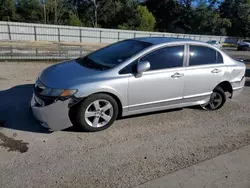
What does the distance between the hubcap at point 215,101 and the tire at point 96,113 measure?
2.32 m

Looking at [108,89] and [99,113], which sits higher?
[108,89]

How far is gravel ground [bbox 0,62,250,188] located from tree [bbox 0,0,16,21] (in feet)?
157

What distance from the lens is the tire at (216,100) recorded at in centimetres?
500

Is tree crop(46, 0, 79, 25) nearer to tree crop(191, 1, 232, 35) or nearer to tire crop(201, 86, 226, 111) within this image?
tree crop(191, 1, 232, 35)

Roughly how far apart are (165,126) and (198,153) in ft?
3.04

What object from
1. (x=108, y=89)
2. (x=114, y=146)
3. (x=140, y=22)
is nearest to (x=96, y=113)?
(x=108, y=89)

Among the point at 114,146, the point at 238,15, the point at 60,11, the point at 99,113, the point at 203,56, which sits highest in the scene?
the point at 238,15

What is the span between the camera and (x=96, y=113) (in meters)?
3.74

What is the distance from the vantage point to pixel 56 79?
3.67m

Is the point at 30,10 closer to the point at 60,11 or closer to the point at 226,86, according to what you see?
the point at 60,11

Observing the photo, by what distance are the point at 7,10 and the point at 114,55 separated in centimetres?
4959

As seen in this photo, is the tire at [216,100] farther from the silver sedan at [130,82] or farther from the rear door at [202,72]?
the rear door at [202,72]

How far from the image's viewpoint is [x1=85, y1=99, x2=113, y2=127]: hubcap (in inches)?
146

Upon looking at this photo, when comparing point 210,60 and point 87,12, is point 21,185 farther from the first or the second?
point 87,12
